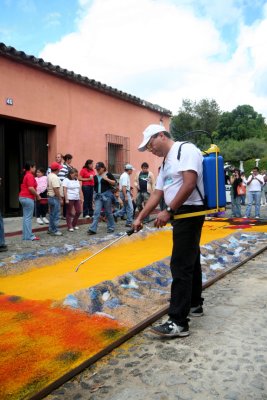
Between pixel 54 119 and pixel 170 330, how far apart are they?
9.48 m

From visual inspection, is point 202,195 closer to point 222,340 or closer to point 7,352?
point 222,340

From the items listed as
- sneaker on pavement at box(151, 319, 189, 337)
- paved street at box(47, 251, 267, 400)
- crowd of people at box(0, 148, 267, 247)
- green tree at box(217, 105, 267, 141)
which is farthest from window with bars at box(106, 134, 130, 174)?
green tree at box(217, 105, 267, 141)

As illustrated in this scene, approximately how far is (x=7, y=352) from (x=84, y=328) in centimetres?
63

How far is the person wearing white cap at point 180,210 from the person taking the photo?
3.19 m

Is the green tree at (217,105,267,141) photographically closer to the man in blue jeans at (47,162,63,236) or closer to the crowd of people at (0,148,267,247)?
the crowd of people at (0,148,267,247)

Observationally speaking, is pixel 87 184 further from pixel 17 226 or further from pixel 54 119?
pixel 17 226

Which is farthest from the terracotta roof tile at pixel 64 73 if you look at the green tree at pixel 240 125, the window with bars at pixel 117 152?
the green tree at pixel 240 125

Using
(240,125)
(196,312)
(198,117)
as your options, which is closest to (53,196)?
(196,312)

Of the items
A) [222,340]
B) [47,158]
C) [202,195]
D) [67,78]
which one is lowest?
[222,340]

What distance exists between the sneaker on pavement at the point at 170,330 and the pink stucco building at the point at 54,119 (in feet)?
26.9

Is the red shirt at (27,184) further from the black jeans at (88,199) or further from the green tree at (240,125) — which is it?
the green tree at (240,125)

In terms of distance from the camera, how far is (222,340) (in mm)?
3156

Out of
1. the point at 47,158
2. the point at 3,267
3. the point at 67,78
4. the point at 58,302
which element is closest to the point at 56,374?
the point at 58,302

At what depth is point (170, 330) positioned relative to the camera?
3.19 m
